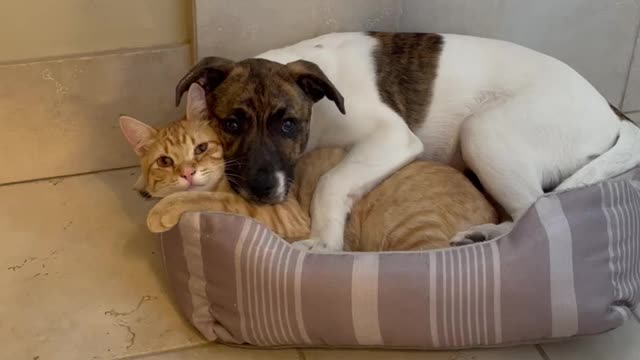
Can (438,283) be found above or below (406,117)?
below

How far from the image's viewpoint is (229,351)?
5.64 feet

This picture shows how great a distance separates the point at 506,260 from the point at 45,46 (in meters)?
1.11

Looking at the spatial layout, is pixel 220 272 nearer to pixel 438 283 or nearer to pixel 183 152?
pixel 183 152

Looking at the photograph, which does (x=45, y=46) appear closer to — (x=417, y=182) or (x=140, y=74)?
(x=140, y=74)

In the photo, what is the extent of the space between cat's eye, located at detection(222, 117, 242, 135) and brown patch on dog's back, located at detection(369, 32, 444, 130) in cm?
34

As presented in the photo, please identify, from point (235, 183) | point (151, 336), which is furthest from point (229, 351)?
point (235, 183)

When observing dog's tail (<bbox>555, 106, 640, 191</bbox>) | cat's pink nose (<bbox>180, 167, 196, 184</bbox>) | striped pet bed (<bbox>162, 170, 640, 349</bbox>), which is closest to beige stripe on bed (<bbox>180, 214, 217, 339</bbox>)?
striped pet bed (<bbox>162, 170, 640, 349</bbox>)

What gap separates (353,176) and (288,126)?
0.16 m

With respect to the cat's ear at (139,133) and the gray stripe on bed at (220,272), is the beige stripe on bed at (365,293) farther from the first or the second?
the cat's ear at (139,133)

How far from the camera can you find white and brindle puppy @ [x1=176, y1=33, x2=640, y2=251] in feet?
5.74

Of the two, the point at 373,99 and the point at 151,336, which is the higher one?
the point at 373,99

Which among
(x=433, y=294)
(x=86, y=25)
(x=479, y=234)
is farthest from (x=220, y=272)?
(x=86, y=25)

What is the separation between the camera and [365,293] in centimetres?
159

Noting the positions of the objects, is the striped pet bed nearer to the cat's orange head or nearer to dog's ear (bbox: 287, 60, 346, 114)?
the cat's orange head
